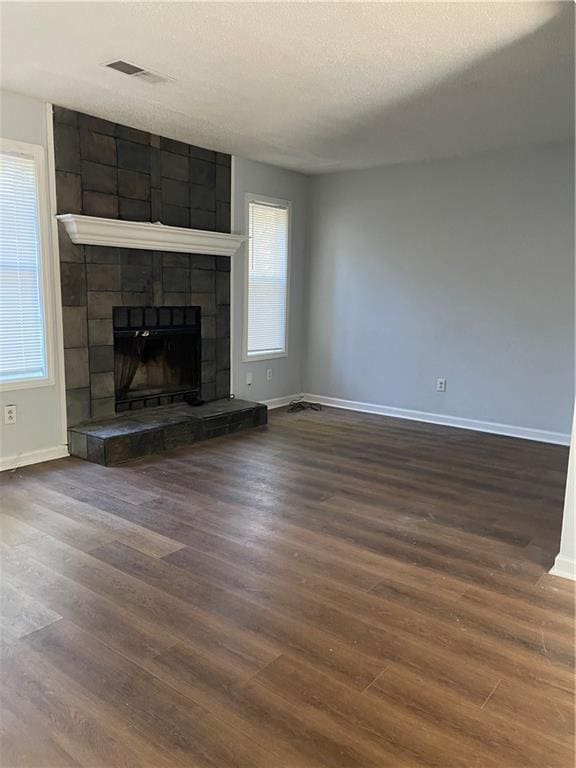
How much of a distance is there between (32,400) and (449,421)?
3669 millimetres

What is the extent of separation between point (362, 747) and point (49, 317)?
135 inches

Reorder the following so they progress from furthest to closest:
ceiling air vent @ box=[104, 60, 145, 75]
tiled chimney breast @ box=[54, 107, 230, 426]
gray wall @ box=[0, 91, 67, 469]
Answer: tiled chimney breast @ box=[54, 107, 230, 426]
gray wall @ box=[0, 91, 67, 469]
ceiling air vent @ box=[104, 60, 145, 75]

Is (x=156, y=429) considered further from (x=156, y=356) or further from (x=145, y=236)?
(x=145, y=236)

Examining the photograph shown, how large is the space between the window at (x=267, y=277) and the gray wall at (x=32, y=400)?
207 cm

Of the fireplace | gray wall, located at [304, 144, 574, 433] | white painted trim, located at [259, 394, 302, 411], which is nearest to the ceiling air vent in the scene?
the fireplace

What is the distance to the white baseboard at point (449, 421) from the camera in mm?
4879

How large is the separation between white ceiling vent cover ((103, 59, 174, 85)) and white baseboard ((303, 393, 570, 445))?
370 cm

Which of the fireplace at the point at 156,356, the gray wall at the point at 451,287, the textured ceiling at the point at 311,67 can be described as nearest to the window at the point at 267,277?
the gray wall at the point at 451,287

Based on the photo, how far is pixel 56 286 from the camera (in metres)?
4.02

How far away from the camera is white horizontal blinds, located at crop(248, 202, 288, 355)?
568 centimetres

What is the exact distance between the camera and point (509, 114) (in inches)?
151

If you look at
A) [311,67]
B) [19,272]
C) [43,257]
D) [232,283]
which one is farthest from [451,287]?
[19,272]

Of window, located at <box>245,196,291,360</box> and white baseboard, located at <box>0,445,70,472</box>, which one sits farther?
window, located at <box>245,196,291,360</box>

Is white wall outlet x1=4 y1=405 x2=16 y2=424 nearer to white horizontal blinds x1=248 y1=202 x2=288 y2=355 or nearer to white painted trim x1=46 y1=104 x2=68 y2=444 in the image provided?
white painted trim x1=46 y1=104 x2=68 y2=444
